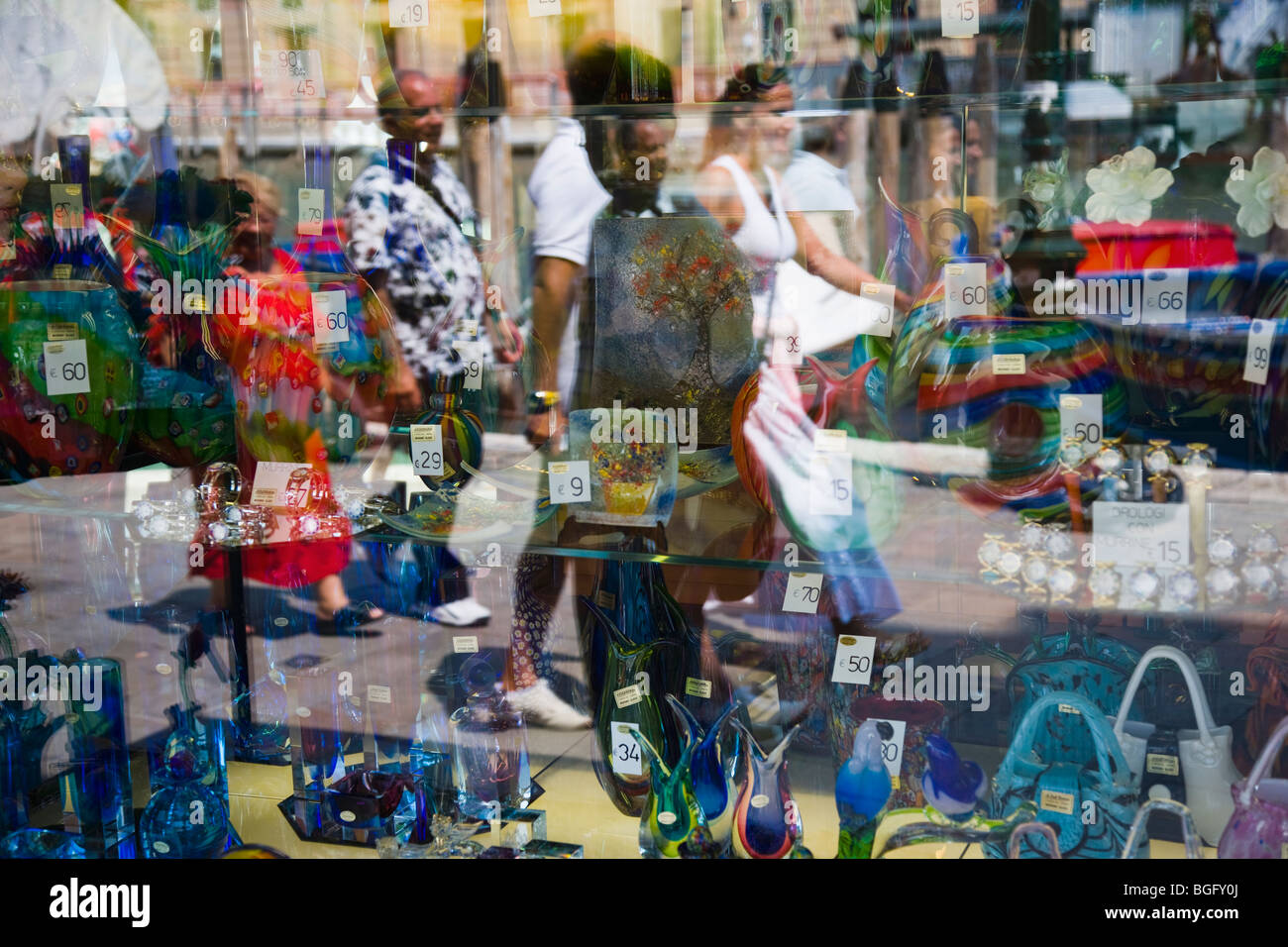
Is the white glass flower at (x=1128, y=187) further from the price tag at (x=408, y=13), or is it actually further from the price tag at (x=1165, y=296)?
the price tag at (x=408, y=13)

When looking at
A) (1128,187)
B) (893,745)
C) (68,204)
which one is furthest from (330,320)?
(1128,187)

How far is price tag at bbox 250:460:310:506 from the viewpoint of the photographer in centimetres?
184

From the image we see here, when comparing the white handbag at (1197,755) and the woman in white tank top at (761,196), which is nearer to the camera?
the white handbag at (1197,755)

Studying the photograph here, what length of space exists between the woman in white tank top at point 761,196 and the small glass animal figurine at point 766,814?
1.95ft

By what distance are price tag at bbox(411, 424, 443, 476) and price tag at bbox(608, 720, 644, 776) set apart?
18.1 inches

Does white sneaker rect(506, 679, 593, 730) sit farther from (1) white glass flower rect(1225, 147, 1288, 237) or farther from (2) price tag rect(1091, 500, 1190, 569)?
(1) white glass flower rect(1225, 147, 1288, 237)

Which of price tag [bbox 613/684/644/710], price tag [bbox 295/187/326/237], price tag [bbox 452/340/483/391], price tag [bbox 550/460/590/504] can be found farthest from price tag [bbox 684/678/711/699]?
price tag [bbox 295/187/326/237]

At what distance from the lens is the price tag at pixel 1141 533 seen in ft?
4.98

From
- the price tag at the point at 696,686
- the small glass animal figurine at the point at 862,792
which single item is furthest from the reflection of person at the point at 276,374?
the small glass animal figurine at the point at 862,792

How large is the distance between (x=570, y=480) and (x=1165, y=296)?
32.9 inches

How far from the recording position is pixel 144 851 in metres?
1.82

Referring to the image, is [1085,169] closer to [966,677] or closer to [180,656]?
[966,677]

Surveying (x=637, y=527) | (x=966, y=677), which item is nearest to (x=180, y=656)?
(x=637, y=527)
